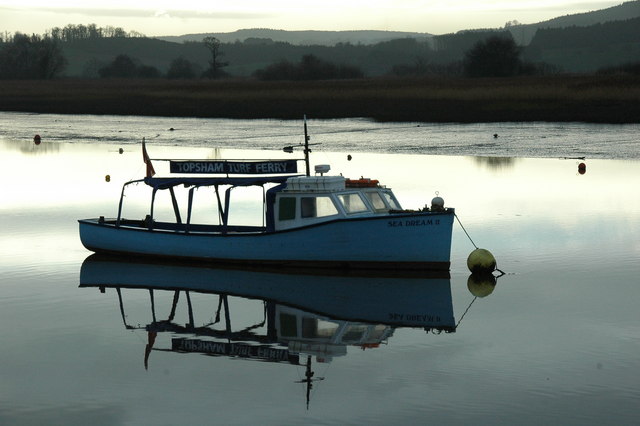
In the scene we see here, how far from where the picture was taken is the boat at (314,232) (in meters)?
29.9

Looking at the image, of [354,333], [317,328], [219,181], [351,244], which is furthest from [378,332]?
[219,181]

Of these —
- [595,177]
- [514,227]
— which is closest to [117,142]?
[595,177]

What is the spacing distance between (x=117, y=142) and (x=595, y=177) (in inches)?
1467

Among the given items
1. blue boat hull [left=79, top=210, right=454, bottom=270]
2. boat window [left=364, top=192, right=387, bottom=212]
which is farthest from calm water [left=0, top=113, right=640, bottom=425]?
boat window [left=364, top=192, right=387, bottom=212]

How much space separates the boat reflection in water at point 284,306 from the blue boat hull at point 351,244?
0.41m

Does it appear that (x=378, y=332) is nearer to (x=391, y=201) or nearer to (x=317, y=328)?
(x=317, y=328)

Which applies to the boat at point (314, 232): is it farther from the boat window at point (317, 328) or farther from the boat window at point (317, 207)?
the boat window at point (317, 328)

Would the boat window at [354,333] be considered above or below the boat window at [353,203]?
below

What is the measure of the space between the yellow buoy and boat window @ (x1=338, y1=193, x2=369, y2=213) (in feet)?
11.0

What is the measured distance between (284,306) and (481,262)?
18.1 feet

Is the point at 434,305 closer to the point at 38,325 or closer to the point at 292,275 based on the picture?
the point at 292,275

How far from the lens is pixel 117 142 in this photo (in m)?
77.5

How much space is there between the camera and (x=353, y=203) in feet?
101

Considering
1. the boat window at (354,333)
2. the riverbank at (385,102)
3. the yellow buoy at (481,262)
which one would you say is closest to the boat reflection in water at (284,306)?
the boat window at (354,333)
